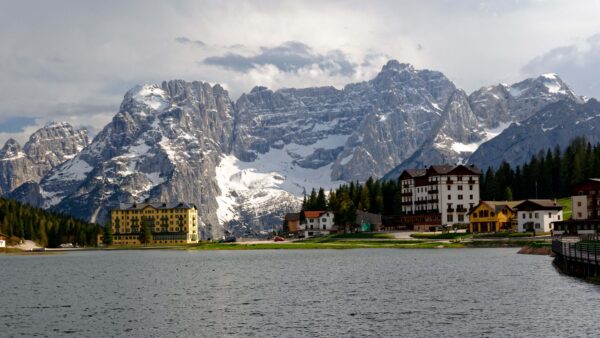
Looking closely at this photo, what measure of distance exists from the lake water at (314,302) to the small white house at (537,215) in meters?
71.8

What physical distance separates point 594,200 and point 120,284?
123 m

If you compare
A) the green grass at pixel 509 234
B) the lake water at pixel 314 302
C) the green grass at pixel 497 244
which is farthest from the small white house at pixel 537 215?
the lake water at pixel 314 302

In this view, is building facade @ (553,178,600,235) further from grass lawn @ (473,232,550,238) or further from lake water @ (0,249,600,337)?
lake water @ (0,249,600,337)

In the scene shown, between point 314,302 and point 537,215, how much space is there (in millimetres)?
128425

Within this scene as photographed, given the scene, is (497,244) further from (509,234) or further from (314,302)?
(314,302)

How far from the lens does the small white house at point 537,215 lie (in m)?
197

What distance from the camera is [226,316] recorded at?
7231 cm

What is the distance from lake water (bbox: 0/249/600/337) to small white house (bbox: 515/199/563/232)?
71.8 meters

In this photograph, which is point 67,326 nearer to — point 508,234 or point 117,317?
point 117,317

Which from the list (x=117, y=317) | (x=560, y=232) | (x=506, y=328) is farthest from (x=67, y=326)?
(x=560, y=232)

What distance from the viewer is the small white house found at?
19662 cm

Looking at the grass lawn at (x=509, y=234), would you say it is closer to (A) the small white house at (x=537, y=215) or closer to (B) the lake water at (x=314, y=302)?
(A) the small white house at (x=537, y=215)

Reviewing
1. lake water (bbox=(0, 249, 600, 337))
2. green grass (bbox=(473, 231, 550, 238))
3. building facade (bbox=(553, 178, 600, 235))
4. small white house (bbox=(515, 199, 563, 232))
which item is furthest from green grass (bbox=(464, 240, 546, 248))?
lake water (bbox=(0, 249, 600, 337))

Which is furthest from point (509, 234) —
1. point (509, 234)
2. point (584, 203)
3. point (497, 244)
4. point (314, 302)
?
point (314, 302)
